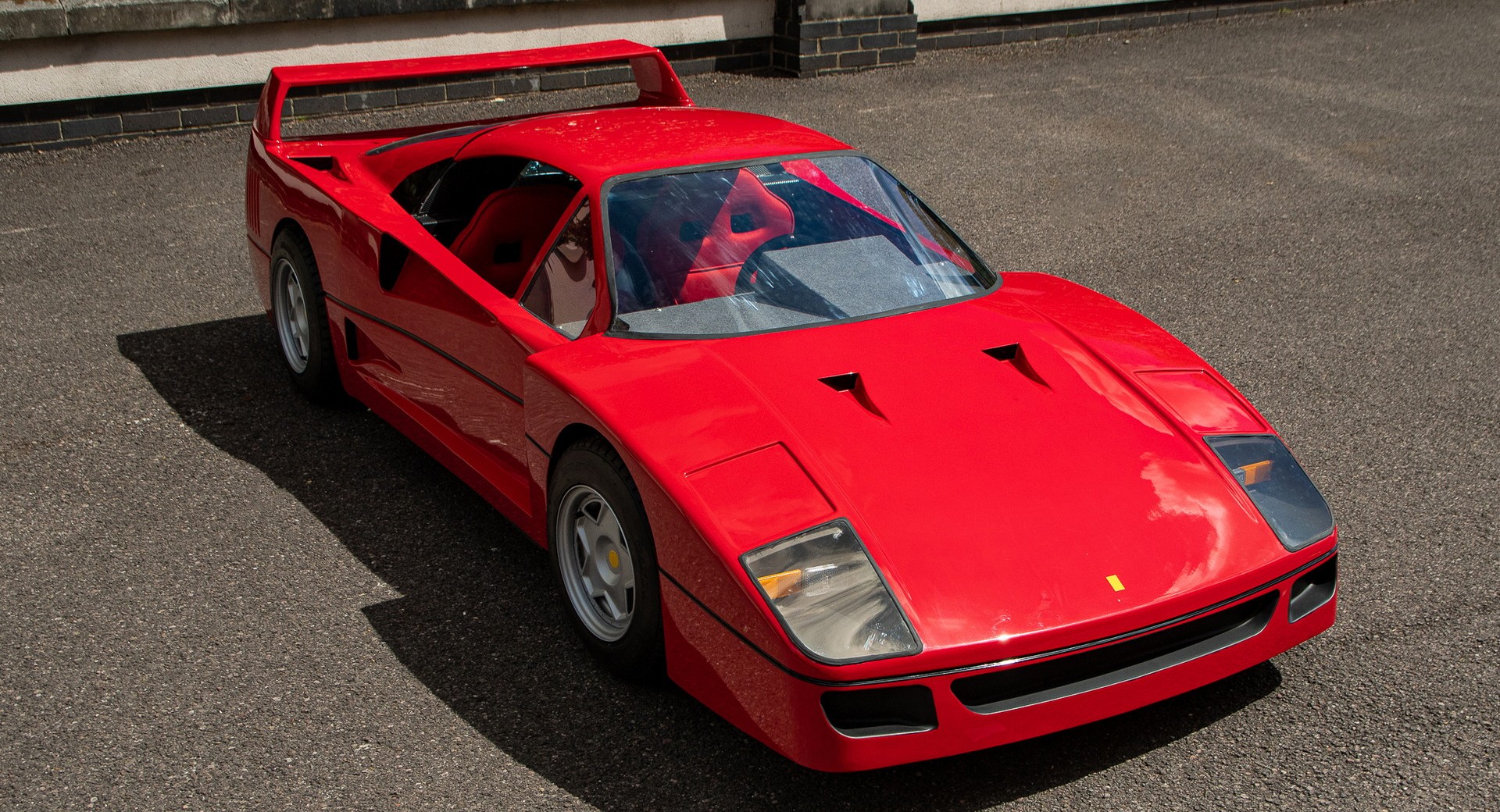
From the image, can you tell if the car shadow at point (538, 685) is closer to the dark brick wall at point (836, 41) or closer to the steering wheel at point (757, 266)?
the steering wheel at point (757, 266)

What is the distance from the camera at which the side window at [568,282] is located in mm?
3543

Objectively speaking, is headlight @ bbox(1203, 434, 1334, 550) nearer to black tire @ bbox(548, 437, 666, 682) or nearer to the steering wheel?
the steering wheel

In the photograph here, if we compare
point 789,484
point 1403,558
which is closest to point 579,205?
point 789,484

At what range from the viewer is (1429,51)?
11055mm

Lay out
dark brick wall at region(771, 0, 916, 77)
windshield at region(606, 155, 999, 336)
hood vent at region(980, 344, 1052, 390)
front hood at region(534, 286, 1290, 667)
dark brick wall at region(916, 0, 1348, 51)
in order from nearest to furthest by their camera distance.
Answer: front hood at region(534, 286, 1290, 667) < hood vent at region(980, 344, 1052, 390) < windshield at region(606, 155, 999, 336) < dark brick wall at region(771, 0, 916, 77) < dark brick wall at region(916, 0, 1348, 51)

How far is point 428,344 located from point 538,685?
1186mm

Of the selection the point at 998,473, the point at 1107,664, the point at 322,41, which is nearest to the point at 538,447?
the point at 998,473

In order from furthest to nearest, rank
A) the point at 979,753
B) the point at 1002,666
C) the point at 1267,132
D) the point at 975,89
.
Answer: the point at 975,89
the point at 1267,132
the point at 979,753
the point at 1002,666

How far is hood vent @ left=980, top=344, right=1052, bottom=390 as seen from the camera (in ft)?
11.0

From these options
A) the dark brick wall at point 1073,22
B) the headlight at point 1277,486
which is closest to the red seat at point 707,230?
the headlight at point 1277,486

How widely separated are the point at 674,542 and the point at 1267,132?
7210 millimetres

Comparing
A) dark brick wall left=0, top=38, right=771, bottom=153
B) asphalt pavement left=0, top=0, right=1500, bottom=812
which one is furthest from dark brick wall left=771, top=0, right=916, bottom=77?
asphalt pavement left=0, top=0, right=1500, bottom=812

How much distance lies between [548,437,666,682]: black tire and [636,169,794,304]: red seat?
0.57m

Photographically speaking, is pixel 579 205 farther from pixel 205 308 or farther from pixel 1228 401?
pixel 205 308
